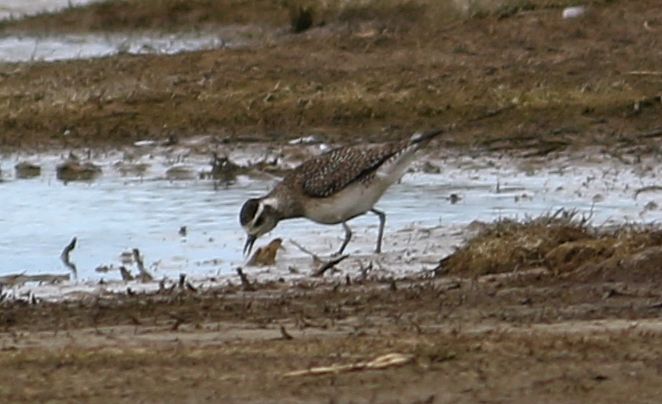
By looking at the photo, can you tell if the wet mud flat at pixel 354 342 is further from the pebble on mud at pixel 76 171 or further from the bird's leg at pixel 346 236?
the pebble on mud at pixel 76 171

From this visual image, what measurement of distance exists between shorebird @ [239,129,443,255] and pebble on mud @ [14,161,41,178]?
116 inches

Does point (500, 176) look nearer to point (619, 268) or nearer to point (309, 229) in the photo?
point (309, 229)

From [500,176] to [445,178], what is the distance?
379 millimetres

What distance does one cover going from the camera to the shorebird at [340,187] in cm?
1307

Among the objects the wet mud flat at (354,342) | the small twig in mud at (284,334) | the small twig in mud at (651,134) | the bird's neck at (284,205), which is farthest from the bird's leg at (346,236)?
the small twig in mud at (284,334)

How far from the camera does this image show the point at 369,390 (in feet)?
25.3

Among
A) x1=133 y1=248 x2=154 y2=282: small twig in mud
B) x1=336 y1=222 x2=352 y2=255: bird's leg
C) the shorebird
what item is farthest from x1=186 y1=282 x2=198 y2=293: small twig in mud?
the shorebird

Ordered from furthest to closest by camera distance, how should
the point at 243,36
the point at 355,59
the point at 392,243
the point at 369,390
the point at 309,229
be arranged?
1. the point at 243,36
2. the point at 355,59
3. the point at 309,229
4. the point at 392,243
5. the point at 369,390

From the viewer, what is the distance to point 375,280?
10.7m

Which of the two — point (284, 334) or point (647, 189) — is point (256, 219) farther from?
point (284, 334)

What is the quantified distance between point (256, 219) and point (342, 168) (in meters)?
0.74

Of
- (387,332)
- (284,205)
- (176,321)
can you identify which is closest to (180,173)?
(284,205)

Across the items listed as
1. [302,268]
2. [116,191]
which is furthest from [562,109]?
[302,268]

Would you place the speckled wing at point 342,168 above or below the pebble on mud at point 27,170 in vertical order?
above
